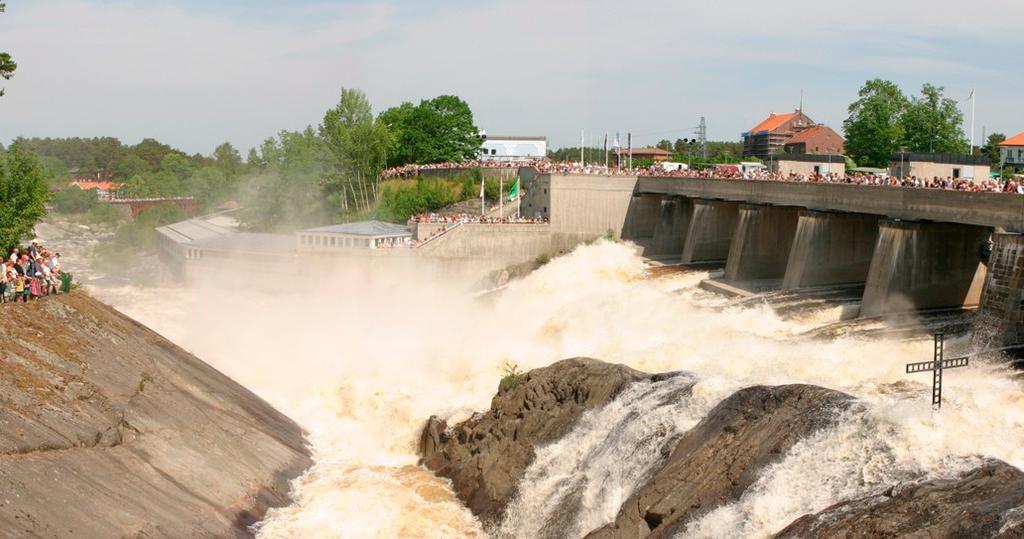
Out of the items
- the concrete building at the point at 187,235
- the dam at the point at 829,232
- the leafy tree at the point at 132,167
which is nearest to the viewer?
the dam at the point at 829,232

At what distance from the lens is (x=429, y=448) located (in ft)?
99.2

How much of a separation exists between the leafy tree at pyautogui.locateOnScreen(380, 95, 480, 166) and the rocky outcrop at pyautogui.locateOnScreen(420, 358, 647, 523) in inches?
2461

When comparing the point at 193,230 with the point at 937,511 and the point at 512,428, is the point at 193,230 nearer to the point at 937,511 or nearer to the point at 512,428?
the point at 512,428

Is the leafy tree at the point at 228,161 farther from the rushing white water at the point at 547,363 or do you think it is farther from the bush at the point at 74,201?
the rushing white water at the point at 547,363

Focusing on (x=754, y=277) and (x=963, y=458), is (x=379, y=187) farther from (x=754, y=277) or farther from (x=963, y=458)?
(x=963, y=458)

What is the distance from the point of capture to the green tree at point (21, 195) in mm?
42500

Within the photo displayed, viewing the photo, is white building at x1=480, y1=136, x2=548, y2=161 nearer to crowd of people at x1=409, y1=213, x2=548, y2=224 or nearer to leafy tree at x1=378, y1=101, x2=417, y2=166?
leafy tree at x1=378, y1=101, x2=417, y2=166

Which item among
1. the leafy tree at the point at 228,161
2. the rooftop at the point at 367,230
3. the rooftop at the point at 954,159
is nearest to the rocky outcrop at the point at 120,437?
the rooftop at the point at 367,230

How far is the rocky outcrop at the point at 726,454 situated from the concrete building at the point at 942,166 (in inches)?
1083

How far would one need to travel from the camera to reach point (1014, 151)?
265 ft

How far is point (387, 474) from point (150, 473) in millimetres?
7598

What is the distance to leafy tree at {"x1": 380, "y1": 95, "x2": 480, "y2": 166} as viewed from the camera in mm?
90938

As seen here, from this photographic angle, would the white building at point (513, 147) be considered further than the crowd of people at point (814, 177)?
Yes

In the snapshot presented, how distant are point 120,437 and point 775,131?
10409cm
